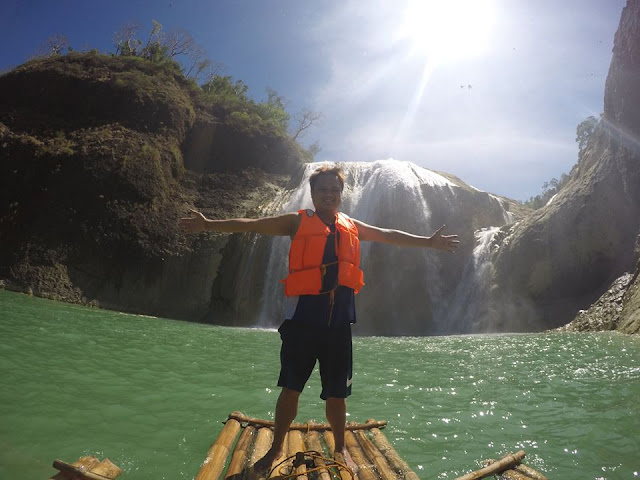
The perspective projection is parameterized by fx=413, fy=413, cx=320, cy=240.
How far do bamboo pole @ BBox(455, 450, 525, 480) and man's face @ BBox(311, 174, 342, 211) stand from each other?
1.94m

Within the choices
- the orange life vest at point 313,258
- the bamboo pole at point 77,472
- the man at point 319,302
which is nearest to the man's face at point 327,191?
the man at point 319,302

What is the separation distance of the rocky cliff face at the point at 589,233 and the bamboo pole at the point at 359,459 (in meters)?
12.6

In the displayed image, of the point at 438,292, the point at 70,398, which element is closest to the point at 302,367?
the point at 70,398

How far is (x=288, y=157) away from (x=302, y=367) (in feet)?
79.2

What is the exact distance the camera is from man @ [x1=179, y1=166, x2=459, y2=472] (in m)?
2.70

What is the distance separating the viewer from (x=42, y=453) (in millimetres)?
2668

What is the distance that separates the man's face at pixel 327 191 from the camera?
9.75ft

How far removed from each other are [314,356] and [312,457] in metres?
0.68

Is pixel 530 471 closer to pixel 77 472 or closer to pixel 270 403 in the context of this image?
pixel 270 403

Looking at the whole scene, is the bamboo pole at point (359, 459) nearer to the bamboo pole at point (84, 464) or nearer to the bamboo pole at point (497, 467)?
the bamboo pole at point (497, 467)

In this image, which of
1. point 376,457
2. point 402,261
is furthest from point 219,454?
point 402,261

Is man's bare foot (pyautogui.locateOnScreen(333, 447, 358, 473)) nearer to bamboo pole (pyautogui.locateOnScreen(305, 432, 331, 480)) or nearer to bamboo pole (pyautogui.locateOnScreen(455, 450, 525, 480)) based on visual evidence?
bamboo pole (pyautogui.locateOnScreen(305, 432, 331, 480))

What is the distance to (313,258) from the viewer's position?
282 centimetres

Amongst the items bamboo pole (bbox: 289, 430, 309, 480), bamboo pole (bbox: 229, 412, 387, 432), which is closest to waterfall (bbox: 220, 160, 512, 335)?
bamboo pole (bbox: 229, 412, 387, 432)
